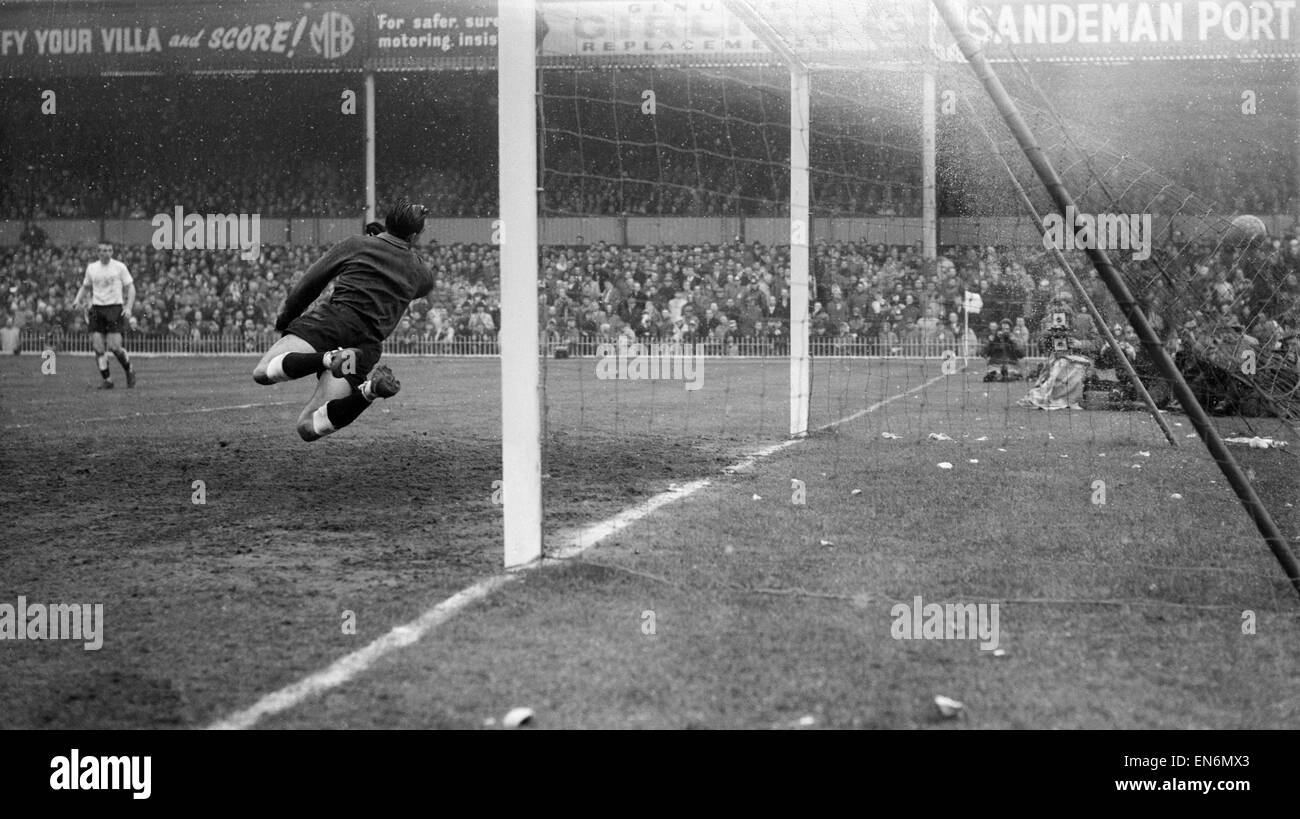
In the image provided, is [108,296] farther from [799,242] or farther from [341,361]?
[799,242]

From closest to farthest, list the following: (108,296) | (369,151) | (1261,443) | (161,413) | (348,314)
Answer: (348,314) < (1261,443) < (161,413) < (108,296) < (369,151)

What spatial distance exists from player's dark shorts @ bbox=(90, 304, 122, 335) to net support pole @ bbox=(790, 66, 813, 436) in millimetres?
9881

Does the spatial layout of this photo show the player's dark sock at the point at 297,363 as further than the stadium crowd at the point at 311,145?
No

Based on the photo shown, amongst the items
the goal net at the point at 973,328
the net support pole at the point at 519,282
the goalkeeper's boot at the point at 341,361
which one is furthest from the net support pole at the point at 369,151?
the net support pole at the point at 519,282

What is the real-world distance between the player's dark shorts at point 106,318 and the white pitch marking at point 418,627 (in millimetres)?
11302

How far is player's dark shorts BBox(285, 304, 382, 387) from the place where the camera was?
7.89 meters

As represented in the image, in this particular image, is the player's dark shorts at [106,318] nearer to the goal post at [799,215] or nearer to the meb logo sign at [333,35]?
the goal post at [799,215]

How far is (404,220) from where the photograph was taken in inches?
305

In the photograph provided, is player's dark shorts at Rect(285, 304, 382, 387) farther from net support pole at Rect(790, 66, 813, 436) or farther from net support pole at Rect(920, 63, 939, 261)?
net support pole at Rect(920, 63, 939, 261)

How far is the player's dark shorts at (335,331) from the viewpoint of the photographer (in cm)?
789

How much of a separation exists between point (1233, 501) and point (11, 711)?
646 centimetres

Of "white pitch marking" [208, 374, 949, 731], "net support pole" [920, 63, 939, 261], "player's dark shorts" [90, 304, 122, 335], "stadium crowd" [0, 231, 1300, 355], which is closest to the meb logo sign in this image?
"stadium crowd" [0, 231, 1300, 355]

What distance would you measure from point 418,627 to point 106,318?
13.5 meters

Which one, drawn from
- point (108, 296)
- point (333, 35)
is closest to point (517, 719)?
point (108, 296)
